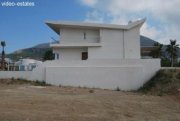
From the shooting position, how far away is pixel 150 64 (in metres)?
25.0

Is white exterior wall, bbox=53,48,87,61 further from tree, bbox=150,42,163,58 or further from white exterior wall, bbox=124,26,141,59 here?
tree, bbox=150,42,163,58

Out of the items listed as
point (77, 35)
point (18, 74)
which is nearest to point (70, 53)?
point (77, 35)

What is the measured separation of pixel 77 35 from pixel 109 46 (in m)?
3.86

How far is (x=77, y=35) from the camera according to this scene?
3081 cm

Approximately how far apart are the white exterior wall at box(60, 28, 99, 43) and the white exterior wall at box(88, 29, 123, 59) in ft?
3.46

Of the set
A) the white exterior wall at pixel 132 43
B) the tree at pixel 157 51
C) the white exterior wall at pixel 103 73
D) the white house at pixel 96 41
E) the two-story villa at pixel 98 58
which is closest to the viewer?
the white exterior wall at pixel 103 73

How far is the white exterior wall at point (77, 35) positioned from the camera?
1203 inches

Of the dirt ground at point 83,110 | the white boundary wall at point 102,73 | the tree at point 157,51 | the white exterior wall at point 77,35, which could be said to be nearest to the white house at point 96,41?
the white exterior wall at point 77,35

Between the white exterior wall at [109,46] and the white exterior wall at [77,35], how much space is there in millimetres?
1054

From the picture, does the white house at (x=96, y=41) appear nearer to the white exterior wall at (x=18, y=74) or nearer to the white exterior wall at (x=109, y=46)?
the white exterior wall at (x=109, y=46)

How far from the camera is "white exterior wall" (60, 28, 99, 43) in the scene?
30547 mm

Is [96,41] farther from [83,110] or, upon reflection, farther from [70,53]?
[83,110]

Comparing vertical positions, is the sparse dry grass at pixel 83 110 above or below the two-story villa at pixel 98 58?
below

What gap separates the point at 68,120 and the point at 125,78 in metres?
13.6
